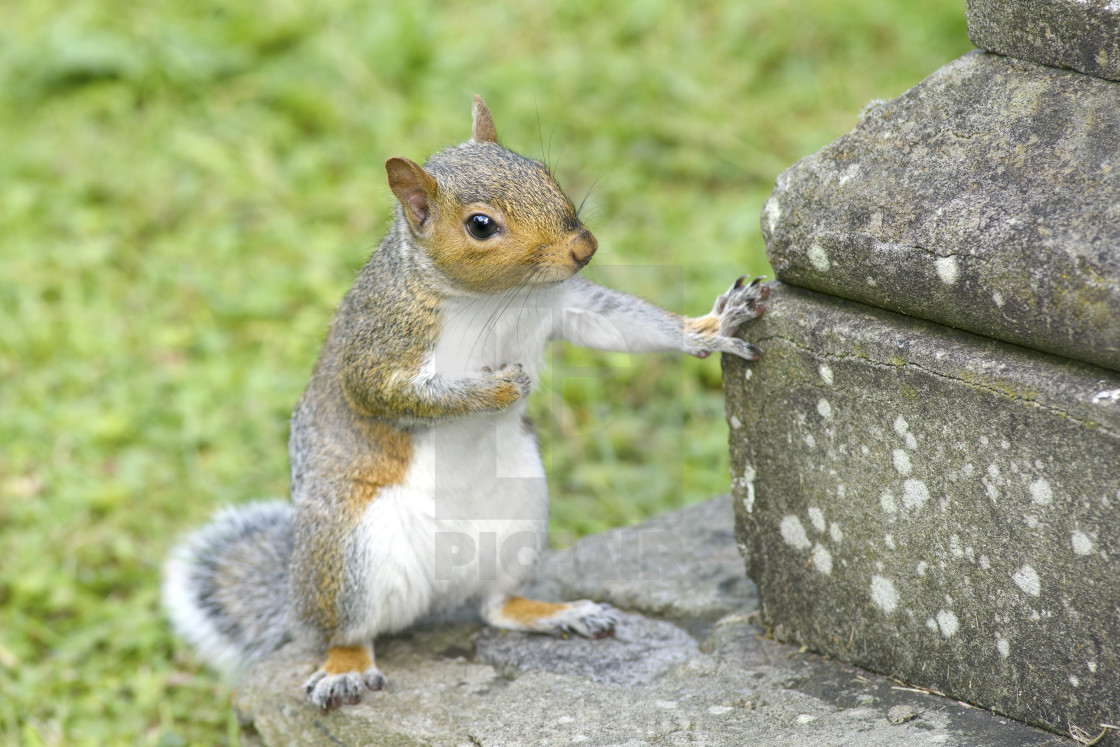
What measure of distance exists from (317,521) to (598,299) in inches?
37.7

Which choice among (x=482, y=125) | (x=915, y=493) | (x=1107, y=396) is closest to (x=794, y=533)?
(x=915, y=493)

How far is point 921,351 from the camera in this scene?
2445 millimetres

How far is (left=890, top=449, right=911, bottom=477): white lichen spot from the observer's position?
256 centimetres

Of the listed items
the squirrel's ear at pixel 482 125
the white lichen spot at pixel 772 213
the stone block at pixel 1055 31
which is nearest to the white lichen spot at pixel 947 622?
the white lichen spot at pixel 772 213

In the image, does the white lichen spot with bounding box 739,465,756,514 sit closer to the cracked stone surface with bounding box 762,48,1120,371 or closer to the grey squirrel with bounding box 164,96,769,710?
the grey squirrel with bounding box 164,96,769,710

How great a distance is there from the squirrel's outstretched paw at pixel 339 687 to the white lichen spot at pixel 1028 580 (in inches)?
64.7

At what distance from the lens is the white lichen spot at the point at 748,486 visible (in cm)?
297

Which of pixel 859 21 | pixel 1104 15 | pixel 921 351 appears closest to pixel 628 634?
pixel 921 351

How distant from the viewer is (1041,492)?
2.29 meters

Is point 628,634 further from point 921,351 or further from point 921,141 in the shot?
point 921,141

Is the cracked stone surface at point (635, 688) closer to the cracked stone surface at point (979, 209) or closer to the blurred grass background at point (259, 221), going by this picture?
the blurred grass background at point (259, 221)

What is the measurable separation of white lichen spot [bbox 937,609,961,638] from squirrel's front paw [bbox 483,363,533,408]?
1.14 meters

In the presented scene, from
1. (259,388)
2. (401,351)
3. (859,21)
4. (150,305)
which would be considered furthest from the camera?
(859,21)

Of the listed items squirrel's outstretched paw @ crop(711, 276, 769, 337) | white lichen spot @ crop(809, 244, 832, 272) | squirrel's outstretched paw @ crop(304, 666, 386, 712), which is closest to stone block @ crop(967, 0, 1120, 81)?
white lichen spot @ crop(809, 244, 832, 272)
